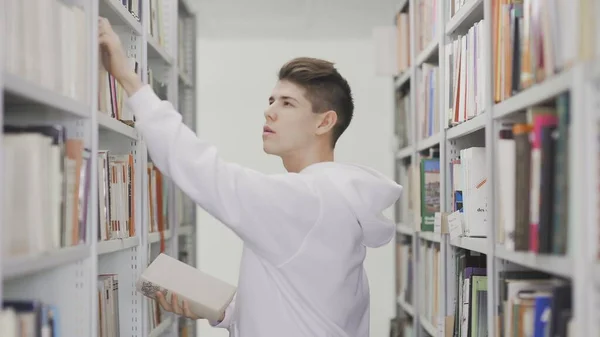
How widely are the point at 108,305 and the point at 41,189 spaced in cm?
92

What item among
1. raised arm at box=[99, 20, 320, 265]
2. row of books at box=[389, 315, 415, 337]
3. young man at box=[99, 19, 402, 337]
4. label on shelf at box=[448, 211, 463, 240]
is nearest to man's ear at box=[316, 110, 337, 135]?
young man at box=[99, 19, 402, 337]

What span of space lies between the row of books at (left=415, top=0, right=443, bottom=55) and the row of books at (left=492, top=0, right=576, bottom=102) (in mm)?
986

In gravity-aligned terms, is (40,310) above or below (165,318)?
above

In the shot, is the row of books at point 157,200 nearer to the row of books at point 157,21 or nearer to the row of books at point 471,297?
the row of books at point 157,21

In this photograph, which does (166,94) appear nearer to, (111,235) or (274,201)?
(111,235)

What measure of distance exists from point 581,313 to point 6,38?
120 cm

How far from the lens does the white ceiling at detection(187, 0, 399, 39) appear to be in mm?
4996

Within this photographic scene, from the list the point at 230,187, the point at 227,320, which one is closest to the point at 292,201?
the point at 230,187

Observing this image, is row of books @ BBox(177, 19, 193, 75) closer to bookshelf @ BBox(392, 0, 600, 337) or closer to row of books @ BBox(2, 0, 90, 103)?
bookshelf @ BBox(392, 0, 600, 337)

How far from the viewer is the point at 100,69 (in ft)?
7.05

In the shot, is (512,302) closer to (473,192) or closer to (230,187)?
(473,192)

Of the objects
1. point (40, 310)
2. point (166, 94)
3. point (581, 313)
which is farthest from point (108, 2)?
point (581, 313)

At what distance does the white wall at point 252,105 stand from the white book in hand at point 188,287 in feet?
10.6

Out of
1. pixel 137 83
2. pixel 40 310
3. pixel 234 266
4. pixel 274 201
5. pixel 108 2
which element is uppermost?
pixel 108 2
